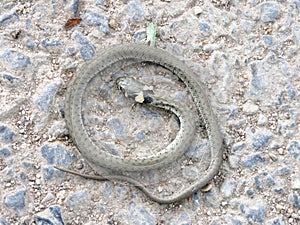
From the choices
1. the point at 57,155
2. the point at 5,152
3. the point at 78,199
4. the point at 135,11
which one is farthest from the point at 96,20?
the point at 78,199

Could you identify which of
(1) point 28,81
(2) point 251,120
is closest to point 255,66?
(2) point 251,120

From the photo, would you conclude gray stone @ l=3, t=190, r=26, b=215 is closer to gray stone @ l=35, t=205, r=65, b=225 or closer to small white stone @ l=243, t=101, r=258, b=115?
gray stone @ l=35, t=205, r=65, b=225

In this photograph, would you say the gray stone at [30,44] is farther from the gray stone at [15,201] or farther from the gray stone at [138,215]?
the gray stone at [138,215]

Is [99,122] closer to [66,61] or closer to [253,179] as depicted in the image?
[66,61]

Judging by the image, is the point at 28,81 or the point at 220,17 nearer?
the point at 28,81

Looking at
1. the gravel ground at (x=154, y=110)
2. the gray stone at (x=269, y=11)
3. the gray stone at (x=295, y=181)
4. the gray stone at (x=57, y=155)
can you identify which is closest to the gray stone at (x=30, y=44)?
the gravel ground at (x=154, y=110)

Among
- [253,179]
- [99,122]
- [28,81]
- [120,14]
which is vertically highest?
[120,14]
